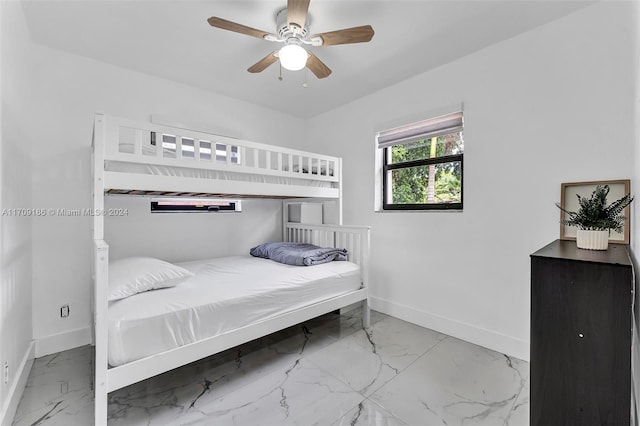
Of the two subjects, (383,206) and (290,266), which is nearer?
(290,266)

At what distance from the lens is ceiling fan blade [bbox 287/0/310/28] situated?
1.48 m

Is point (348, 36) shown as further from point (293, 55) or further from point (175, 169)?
point (175, 169)

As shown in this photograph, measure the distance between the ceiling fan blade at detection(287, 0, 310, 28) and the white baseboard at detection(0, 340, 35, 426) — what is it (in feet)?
8.04

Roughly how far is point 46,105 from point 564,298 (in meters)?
Answer: 3.44

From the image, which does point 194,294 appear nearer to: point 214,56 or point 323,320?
point 323,320

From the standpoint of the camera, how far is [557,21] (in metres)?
1.93

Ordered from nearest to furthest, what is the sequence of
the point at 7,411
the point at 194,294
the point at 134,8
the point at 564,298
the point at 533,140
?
the point at 564,298
the point at 7,411
the point at 194,294
the point at 134,8
the point at 533,140

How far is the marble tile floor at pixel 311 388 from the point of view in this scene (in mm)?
1505

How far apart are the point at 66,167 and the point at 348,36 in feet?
7.84

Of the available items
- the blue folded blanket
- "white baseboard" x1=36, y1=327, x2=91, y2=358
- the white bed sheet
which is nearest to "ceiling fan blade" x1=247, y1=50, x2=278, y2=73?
the white bed sheet

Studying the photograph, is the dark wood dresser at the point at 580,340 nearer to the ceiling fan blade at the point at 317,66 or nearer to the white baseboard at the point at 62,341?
the ceiling fan blade at the point at 317,66

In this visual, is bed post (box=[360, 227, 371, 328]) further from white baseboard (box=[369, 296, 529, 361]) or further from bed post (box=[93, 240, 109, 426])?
bed post (box=[93, 240, 109, 426])

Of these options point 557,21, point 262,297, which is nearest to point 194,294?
point 262,297

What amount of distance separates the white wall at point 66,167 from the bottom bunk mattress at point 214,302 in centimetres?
92
